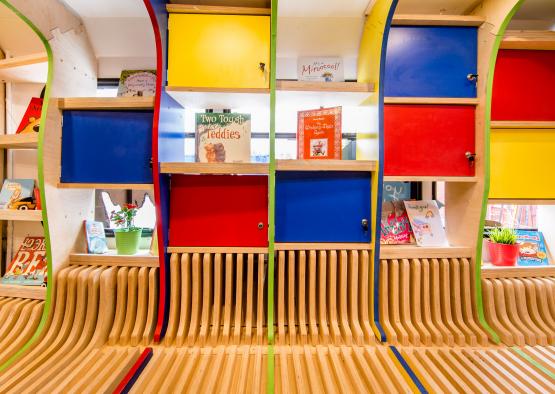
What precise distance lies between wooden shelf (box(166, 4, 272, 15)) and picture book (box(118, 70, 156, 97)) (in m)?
0.51

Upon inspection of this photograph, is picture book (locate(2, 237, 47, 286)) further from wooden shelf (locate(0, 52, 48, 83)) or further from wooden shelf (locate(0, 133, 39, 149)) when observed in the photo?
wooden shelf (locate(0, 52, 48, 83))

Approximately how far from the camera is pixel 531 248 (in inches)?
89.7

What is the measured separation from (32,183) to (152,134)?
1.14 metres

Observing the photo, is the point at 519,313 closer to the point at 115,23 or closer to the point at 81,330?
the point at 81,330

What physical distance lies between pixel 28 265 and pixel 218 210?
5.01ft

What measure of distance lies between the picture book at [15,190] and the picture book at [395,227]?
106 inches

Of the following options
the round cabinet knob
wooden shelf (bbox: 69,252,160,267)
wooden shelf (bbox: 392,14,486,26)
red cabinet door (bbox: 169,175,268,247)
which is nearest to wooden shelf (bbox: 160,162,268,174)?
red cabinet door (bbox: 169,175,268,247)

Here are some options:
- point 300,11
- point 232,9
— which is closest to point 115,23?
point 232,9

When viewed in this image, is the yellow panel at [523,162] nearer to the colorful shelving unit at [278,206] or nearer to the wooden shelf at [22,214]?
the colorful shelving unit at [278,206]

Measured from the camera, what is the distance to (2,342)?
1741mm

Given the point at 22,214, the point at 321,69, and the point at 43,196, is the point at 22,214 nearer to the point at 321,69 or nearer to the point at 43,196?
the point at 43,196

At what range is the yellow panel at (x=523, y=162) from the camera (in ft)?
6.66

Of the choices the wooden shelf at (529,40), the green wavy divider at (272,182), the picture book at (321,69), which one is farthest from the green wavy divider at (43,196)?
the wooden shelf at (529,40)

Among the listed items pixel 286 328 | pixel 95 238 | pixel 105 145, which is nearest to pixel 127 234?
pixel 95 238
